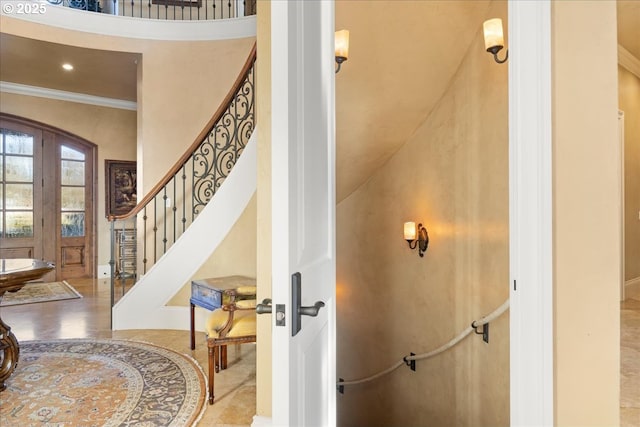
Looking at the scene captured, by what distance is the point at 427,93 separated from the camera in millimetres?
2891

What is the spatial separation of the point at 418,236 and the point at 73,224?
618 cm

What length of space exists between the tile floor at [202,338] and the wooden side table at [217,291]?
439 millimetres

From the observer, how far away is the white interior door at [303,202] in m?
0.98

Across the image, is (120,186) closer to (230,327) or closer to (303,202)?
(230,327)

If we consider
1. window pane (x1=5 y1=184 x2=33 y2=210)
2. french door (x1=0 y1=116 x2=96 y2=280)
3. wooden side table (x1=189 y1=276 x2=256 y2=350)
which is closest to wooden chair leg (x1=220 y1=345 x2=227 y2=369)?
wooden side table (x1=189 y1=276 x2=256 y2=350)

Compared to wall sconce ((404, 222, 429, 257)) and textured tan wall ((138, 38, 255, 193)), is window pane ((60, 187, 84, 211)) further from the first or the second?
wall sconce ((404, 222, 429, 257))

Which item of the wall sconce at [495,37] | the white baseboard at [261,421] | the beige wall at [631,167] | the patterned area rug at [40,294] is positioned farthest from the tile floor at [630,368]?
the patterned area rug at [40,294]

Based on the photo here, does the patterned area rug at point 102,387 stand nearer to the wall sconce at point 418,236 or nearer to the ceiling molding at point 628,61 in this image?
the wall sconce at point 418,236

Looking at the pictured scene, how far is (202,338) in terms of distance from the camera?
3.42 m

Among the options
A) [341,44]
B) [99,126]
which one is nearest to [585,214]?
[341,44]

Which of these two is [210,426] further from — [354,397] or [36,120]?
[36,120]

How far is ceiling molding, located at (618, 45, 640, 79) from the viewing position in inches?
153

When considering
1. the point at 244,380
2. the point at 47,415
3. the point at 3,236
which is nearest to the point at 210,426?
the point at 244,380

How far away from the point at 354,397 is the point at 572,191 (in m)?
3.59
